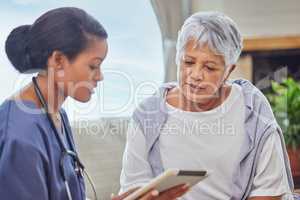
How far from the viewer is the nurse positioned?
3.56 feet

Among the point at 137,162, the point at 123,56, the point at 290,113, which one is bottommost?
the point at 290,113

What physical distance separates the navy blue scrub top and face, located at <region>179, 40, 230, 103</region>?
539 mm

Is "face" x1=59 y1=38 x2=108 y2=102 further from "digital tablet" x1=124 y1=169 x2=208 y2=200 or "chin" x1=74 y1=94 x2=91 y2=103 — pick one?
"digital tablet" x1=124 y1=169 x2=208 y2=200

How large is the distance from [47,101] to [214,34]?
0.60 metres

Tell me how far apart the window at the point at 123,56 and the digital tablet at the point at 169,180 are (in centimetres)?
123

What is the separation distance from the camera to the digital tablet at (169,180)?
1.11 metres

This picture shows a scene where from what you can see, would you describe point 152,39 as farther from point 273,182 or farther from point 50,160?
point 50,160

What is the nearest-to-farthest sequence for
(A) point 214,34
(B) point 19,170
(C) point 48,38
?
(B) point 19,170 → (C) point 48,38 → (A) point 214,34

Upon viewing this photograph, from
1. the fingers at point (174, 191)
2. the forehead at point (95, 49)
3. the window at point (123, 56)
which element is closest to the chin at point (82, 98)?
the forehead at point (95, 49)

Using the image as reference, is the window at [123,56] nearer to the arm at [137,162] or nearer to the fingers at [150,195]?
the arm at [137,162]

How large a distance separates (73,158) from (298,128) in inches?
63.6

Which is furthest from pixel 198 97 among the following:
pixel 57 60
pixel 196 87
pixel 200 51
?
pixel 57 60

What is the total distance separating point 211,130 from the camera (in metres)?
1.58

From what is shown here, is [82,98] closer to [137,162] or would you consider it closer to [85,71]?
[85,71]
